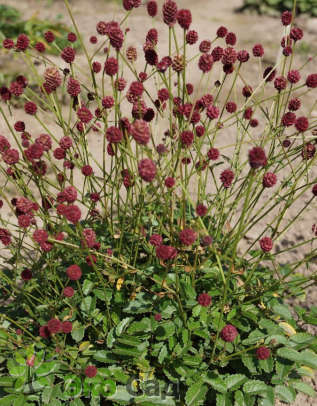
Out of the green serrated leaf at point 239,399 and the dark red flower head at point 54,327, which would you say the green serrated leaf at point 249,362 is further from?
the dark red flower head at point 54,327

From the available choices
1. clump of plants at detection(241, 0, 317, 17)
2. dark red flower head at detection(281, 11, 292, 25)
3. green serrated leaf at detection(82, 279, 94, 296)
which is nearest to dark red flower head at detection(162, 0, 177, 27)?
dark red flower head at detection(281, 11, 292, 25)

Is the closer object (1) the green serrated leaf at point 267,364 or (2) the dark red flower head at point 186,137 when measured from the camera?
(2) the dark red flower head at point 186,137

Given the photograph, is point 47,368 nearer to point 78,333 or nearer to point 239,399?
point 78,333

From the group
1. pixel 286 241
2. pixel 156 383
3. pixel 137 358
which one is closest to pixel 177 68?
pixel 137 358

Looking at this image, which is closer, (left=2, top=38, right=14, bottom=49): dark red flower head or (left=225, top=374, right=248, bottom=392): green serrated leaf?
(left=225, top=374, right=248, bottom=392): green serrated leaf

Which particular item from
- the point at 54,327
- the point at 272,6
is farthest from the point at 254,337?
the point at 272,6

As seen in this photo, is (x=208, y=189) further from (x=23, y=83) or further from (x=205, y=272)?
(x=23, y=83)

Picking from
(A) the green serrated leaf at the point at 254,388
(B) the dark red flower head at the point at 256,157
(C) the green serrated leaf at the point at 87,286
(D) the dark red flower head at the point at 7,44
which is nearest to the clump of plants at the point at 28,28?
(D) the dark red flower head at the point at 7,44

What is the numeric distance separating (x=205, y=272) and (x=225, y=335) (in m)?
0.37

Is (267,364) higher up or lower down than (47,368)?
higher up

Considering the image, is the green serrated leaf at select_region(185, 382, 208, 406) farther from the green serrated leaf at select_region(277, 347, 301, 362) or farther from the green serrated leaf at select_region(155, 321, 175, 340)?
Answer: the green serrated leaf at select_region(277, 347, 301, 362)

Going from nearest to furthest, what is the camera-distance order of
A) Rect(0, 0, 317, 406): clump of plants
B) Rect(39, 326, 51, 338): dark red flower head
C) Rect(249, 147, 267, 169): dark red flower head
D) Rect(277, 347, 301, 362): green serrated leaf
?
Rect(249, 147, 267, 169): dark red flower head, Rect(39, 326, 51, 338): dark red flower head, Rect(0, 0, 317, 406): clump of plants, Rect(277, 347, 301, 362): green serrated leaf

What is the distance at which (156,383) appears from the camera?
5.15ft

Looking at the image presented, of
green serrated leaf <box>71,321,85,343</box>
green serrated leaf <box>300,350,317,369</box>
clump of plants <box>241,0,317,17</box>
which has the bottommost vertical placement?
green serrated leaf <box>71,321,85,343</box>
